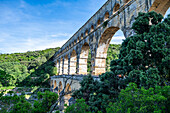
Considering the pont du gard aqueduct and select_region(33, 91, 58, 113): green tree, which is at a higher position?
the pont du gard aqueduct

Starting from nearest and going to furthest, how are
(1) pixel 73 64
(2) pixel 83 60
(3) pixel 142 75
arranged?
(3) pixel 142 75, (2) pixel 83 60, (1) pixel 73 64

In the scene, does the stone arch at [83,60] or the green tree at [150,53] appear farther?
the stone arch at [83,60]

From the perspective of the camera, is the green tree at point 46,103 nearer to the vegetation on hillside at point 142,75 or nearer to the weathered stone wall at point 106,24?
the vegetation on hillside at point 142,75

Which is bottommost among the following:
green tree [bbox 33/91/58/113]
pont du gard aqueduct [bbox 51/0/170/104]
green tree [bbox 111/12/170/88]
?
green tree [bbox 33/91/58/113]

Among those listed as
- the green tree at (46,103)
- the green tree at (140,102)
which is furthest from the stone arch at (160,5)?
the green tree at (46,103)

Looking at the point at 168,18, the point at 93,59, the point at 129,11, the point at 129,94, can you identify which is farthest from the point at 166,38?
the point at 93,59

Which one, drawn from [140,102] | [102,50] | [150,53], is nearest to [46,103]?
[140,102]

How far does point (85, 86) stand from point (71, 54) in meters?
13.8

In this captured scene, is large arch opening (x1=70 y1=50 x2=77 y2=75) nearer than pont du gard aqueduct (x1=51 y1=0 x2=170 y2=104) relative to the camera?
No

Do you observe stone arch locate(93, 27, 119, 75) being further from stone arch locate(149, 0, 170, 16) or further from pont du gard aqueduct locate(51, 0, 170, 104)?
stone arch locate(149, 0, 170, 16)

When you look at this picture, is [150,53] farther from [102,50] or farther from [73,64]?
[73,64]

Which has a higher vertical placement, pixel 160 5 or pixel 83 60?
pixel 160 5

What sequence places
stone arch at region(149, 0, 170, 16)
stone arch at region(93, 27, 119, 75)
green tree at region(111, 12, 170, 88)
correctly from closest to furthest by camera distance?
green tree at region(111, 12, 170, 88), stone arch at region(149, 0, 170, 16), stone arch at region(93, 27, 119, 75)

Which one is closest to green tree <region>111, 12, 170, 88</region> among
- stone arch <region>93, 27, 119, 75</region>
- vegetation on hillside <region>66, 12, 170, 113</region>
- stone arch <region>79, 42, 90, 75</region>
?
vegetation on hillside <region>66, 12, 170, 113</region>
